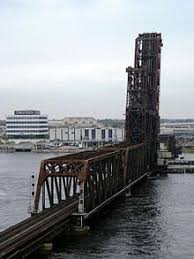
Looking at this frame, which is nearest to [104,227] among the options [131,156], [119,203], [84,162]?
[84,162]

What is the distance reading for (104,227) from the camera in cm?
6006

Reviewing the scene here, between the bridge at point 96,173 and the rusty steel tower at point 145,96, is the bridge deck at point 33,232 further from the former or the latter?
the rusty steel tower at point 145,96

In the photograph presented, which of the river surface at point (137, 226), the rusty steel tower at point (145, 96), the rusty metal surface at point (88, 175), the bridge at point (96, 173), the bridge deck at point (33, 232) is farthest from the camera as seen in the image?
the rusty steel tower at point (145, 96)

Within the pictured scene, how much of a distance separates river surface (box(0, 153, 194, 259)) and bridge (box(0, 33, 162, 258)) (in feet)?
6.14

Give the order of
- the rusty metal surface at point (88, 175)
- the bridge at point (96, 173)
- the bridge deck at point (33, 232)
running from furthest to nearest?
the rusty metal surface at point (88, 175) → the bridge at point (96, 173) → the bridge deck at point (33, 232)

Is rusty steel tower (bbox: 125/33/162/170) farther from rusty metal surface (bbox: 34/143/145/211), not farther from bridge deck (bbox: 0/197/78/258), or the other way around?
bridge deck (bbox: 0/197/78/258)

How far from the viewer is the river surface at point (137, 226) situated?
49625 millimetres

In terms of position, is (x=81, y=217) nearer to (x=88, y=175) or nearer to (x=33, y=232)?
(x=88, y=175)

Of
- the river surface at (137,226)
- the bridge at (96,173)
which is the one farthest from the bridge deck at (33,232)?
the river surface at (137,226)

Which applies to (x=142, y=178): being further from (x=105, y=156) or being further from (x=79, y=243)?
(x=79, y=243)

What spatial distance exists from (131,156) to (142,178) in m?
16.0

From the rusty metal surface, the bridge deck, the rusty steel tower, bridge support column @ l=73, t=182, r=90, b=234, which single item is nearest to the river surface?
bridge support column @ l=73, t=182, r=90, b=234

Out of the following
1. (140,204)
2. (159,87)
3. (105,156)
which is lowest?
(140,204)

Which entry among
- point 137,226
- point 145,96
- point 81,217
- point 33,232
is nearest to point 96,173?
point 137,226
